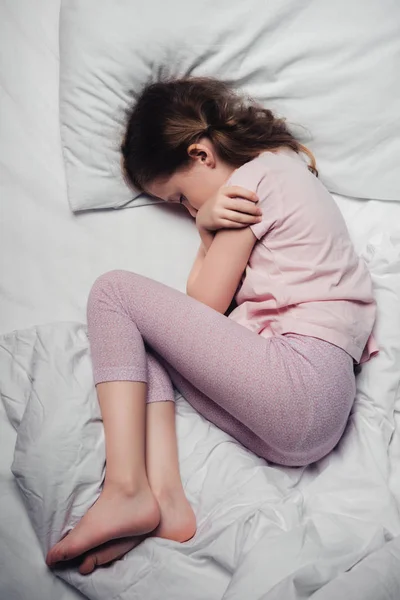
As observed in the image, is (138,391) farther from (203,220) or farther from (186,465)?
(203,220)

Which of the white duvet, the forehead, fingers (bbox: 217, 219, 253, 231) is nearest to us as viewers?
the white duvet

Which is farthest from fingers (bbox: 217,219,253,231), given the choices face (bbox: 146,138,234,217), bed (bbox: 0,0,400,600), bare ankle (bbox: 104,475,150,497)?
bare ankle (bbox: 104,475,150,497)

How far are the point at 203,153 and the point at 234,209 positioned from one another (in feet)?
0.48

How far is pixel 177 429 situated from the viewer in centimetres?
116

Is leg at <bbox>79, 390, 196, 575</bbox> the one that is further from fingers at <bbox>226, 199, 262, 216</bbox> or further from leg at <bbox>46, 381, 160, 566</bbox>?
fingers at <bbox>226, 199, 262, 216</bbox>

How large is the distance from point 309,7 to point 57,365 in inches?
32.7

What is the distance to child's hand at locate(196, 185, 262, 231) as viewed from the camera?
112 centimetres

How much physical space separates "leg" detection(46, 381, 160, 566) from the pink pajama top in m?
0.25

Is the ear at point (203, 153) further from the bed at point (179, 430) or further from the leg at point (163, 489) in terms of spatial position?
the leg at point (163, 489)

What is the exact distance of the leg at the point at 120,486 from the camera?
988mm

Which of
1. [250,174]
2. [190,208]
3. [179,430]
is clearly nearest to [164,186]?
[190,208]

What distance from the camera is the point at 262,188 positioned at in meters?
1.14

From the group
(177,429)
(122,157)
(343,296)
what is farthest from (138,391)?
(122,157)

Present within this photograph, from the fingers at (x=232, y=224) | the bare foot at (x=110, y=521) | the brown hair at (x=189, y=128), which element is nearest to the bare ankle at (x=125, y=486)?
the bare foot at (x=110, y=521)
